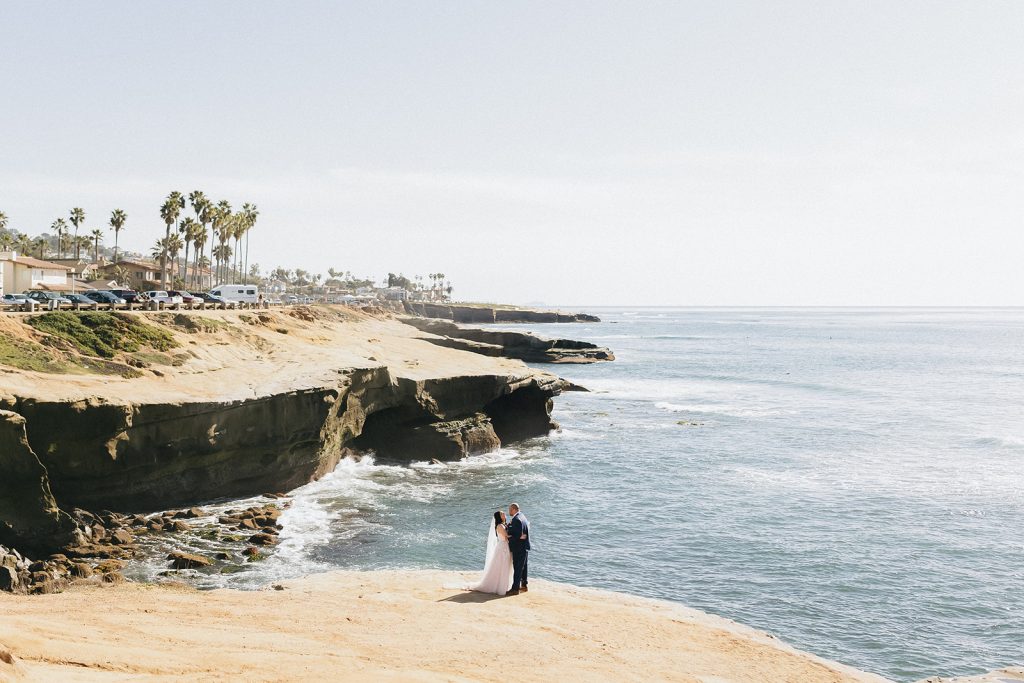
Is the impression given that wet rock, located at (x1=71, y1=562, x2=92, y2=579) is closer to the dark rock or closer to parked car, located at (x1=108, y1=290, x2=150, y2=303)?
the dark rock

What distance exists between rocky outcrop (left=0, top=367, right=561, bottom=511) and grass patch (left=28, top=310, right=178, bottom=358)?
7.59 metres

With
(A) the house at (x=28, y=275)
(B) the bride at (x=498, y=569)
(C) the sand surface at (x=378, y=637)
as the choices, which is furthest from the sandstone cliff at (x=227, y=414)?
(A) the house at (x=28, y=275)

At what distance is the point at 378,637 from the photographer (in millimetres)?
14703

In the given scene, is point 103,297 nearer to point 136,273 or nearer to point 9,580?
point 9,580

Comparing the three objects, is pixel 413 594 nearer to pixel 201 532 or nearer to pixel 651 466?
pixel 201 532

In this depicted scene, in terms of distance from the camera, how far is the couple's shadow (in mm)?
17750

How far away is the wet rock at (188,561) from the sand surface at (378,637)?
2.02 meters

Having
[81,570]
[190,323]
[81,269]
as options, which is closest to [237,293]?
[190,323]

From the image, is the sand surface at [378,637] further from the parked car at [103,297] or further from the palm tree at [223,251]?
the palm tree at [223,251]

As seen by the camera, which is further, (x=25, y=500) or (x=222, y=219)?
(x=222, y=219)

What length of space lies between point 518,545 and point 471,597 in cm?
168

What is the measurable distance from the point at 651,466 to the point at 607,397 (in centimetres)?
2772

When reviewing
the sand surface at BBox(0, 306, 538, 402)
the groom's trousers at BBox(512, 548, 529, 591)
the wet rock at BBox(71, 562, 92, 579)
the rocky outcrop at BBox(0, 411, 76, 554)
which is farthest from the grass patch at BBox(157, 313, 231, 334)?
the groom's trousers at BBox(512, 548, 529, 591)

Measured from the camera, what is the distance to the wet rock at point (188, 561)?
21.7 meters
